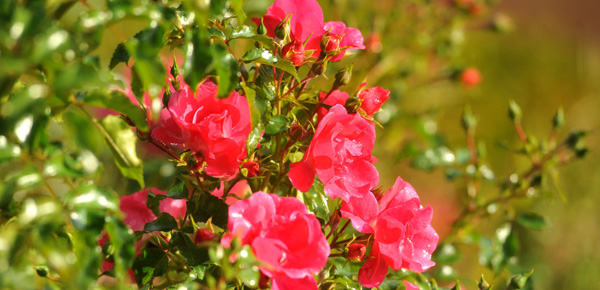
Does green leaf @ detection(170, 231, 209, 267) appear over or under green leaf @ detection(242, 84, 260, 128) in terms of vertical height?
under

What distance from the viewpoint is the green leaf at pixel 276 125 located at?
1.66ft

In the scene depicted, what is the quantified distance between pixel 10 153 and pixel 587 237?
2.25 meters

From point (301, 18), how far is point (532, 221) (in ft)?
1.79

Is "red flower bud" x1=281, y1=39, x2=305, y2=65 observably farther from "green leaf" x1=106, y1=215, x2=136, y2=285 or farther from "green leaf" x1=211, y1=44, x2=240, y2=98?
"green leaf" x1=106, y1=215, x2=136, y2=285

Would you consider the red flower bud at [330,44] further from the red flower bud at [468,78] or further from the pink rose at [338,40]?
the red flower bud at [468,78]

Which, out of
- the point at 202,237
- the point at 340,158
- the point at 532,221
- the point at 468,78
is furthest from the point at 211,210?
the point at 468,78

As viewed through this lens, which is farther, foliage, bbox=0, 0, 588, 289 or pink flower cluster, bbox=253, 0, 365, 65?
pink flower cluster, bbox=253, 0, 365, 65

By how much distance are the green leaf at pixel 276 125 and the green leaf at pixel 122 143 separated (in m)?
0.12

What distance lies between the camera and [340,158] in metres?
0.52

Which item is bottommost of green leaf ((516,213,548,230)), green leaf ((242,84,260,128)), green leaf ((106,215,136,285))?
green leaf ((516,213,548,230))

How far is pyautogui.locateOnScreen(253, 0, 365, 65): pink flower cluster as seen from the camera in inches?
20.9

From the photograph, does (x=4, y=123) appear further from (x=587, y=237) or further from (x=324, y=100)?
(x=587, y=237)

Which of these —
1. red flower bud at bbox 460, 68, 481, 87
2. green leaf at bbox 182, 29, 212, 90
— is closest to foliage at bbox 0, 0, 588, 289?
green leaf at bbox 182, 29, 212, 90

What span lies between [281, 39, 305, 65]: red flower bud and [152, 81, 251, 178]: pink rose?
0.06 meters
